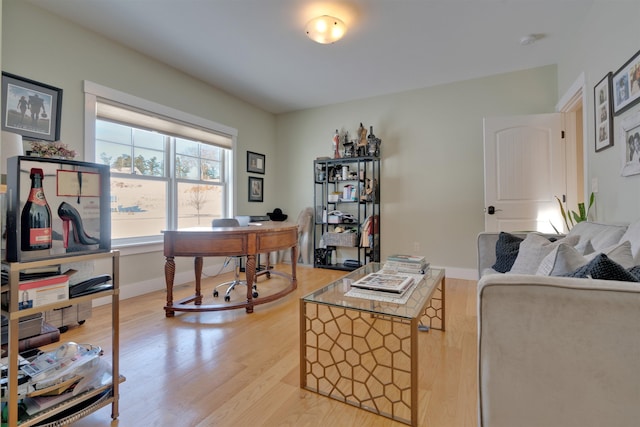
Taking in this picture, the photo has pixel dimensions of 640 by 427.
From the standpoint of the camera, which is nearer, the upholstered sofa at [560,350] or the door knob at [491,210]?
the upholstered sofa at [560,350]

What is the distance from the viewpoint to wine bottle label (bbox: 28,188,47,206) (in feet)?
3.42

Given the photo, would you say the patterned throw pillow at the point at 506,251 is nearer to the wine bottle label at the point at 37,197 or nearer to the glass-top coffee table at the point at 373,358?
the glass-top coffee table at the point at 373,358

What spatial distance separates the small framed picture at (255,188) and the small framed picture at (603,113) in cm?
392

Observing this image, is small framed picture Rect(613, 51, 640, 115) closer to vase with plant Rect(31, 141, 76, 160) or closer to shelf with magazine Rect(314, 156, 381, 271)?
shelf with magazine Rect(314, 156, 381, 271)

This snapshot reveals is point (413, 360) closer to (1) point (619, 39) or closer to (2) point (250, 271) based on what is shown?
(2) point (250, 271)

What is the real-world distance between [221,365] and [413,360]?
1126 millimetres

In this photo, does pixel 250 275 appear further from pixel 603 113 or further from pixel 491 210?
pixel 603 113

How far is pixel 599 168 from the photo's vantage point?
2281 millimetres

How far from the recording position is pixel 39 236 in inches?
41.8

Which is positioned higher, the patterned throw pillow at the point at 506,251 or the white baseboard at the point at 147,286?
the patterned throw pillow at the point at 506,251

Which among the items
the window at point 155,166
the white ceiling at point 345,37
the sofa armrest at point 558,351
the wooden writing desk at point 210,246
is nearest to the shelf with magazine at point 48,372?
the wooden writing desk at point 210,246

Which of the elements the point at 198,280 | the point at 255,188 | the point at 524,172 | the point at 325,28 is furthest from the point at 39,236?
the point at 524,172

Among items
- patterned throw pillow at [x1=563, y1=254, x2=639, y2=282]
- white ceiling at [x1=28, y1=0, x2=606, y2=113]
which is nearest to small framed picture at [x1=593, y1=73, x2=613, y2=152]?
white ceiling at [x1=28, y1=0, x2=606, y2=113]

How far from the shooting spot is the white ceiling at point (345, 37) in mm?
2348
